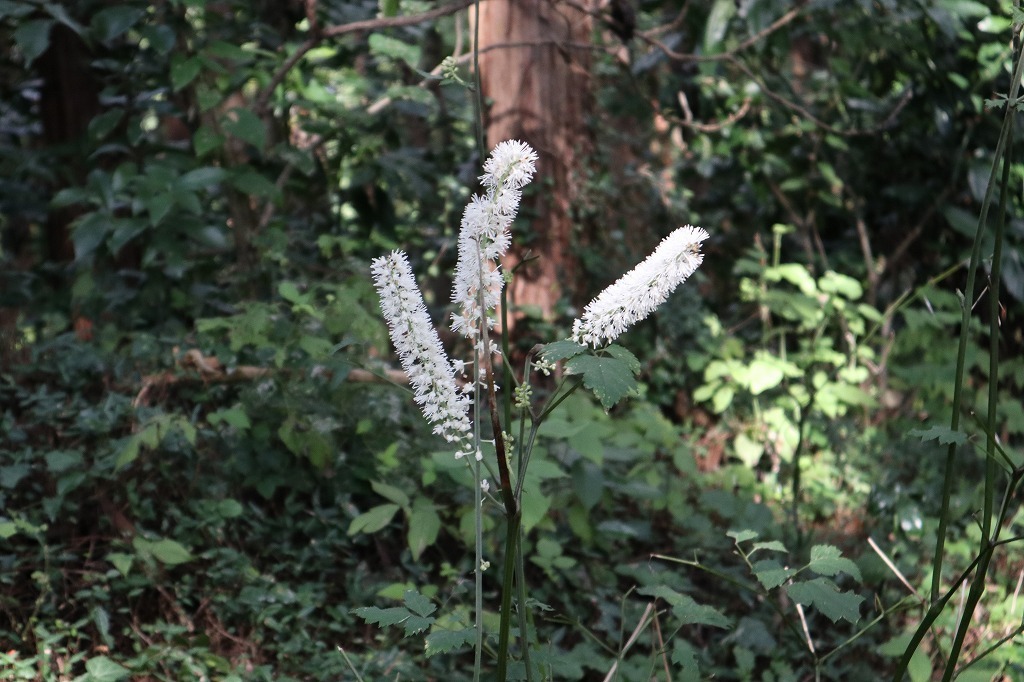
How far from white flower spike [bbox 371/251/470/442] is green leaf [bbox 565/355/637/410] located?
0.64ft

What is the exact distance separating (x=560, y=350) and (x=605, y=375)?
80 mm

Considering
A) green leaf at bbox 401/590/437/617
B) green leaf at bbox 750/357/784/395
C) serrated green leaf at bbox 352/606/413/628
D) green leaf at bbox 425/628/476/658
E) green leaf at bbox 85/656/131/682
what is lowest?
green leaf at bbox 750/357/784/395

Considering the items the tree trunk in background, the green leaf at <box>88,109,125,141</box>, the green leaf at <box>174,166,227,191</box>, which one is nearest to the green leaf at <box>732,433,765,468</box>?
the tree trunk in background

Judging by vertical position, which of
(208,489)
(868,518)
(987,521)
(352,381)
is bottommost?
(868,518)

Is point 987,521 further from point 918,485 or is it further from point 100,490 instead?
point 918,485

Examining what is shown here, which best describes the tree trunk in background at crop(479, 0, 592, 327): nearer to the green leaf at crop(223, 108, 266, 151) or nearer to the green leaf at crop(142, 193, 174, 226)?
the green leaf at crop(223, 108, 266, 151)

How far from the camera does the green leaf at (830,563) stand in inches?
72.2

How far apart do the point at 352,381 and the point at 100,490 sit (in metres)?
0.85

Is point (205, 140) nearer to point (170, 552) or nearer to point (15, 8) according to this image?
point (15, 8)

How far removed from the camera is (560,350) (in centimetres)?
138

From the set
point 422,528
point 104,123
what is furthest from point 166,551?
point 104,123

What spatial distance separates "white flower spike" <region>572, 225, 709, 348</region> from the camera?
4.47 ft

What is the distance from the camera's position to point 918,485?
4.15 metres

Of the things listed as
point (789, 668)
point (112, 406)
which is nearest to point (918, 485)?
point (789, 668)
